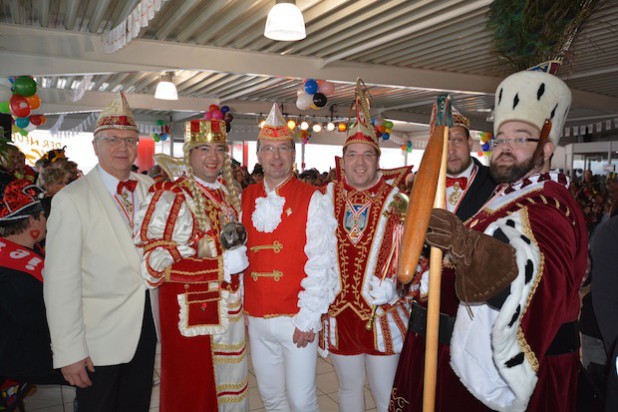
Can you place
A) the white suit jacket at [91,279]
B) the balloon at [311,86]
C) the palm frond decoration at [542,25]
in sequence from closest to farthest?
the white suit jacket at [91,279] → the palm frond decoration at [542,25] → the balloon at [311,86]

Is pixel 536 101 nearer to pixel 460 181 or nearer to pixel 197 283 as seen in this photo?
pixel 460 181

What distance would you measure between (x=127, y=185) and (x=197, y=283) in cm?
66

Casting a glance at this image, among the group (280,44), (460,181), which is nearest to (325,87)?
(280,44)

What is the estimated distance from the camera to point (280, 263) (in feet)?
8.79

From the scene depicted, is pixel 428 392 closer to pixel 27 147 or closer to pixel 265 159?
pixel 265 159

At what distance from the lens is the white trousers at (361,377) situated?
2717 mm

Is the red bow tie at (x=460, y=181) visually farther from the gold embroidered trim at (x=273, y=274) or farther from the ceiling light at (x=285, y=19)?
the ceiling light at (x=285, y=19)

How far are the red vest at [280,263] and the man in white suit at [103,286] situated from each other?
1.98 feet

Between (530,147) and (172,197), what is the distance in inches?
69.3

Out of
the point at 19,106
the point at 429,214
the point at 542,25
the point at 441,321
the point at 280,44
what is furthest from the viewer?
the point at 280,44

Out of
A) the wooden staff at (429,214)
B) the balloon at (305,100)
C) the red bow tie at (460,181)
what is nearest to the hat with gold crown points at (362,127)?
the red bow tie at (460,181)

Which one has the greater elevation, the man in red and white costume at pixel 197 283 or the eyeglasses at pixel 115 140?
the eyeglasses at pixel 115 140

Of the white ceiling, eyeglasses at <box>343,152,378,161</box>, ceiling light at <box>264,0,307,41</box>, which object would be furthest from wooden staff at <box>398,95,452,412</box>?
the white ceiling

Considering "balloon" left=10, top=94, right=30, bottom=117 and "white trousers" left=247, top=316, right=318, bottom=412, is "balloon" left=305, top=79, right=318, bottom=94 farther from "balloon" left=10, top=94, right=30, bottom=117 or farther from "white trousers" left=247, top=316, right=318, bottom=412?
"white trousers" left=247, top=316, right=318, bottom=412
